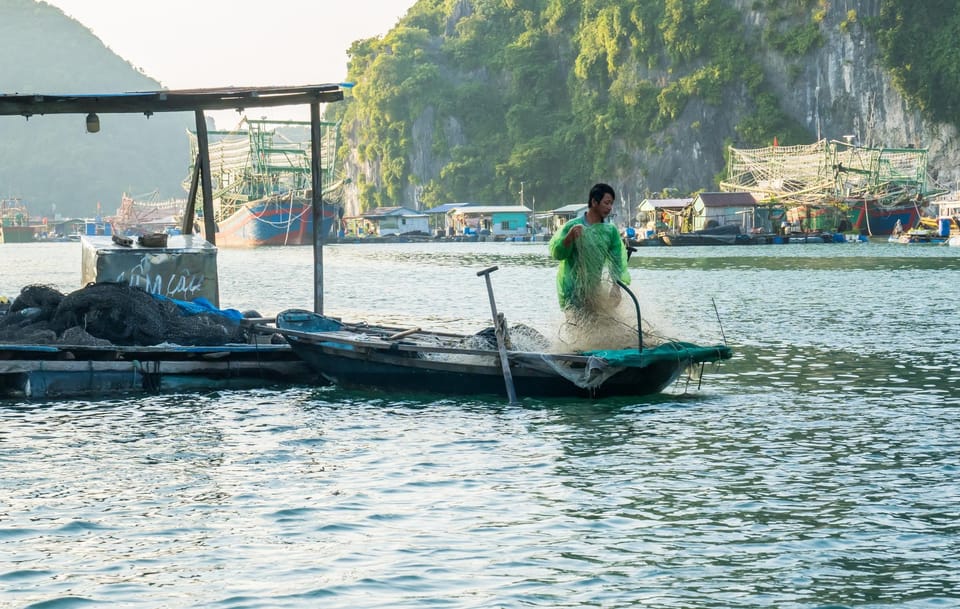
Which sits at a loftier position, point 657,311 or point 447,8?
point 447,8

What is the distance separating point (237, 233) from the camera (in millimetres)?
96375

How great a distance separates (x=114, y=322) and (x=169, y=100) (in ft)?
13.3

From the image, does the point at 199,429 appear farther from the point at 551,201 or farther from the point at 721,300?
the point at 551,201

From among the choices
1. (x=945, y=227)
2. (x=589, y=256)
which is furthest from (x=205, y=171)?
(x=945, y=227)

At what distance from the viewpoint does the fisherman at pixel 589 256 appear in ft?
40.0

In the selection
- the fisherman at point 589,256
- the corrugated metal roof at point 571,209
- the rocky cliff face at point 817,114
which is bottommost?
the fisherman at point 589,256

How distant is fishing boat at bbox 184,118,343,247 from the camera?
91750 mm

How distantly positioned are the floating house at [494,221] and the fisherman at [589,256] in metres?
89.1

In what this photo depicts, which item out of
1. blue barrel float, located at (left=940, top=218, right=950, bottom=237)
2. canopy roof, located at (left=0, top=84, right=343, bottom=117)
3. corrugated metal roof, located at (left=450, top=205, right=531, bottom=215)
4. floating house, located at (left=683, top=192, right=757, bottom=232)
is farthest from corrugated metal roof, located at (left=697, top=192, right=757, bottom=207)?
canopy roof, located at (left=0, top=84, right=343, bottom=117)

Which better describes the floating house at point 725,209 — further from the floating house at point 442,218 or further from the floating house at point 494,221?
the floating house at point 442,218

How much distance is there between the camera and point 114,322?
47.8 feet

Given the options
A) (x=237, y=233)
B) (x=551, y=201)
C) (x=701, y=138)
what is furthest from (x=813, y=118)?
(x=237, y=233)

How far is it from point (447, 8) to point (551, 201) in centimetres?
3906

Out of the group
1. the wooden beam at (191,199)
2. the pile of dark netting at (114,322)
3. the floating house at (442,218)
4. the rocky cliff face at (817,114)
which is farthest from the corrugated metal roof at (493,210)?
the pile of dark netting at (114,322)
